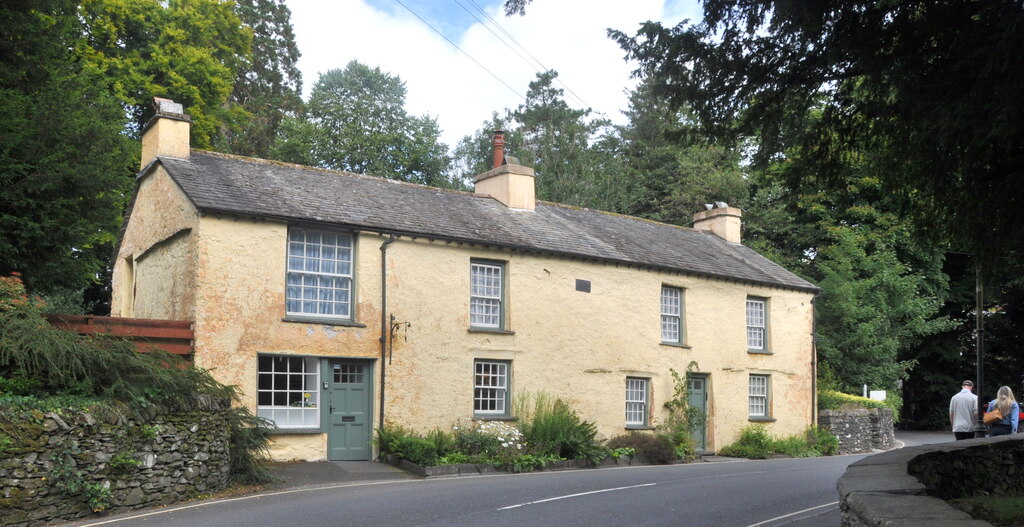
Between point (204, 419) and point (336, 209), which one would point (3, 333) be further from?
point (336, 209)

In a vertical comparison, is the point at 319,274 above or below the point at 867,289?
below

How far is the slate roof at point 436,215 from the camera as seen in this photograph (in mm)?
19281

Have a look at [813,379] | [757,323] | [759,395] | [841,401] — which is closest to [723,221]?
[757,323]

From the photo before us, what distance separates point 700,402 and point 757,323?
372 cm

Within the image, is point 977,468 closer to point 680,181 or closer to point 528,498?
point 528,498

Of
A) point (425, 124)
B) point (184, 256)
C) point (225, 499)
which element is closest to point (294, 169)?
point (184, 256)

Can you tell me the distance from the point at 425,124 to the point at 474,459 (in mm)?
31446

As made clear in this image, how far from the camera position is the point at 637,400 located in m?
24.8

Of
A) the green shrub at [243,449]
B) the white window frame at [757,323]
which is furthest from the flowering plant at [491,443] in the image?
the white window frame at [757,323]

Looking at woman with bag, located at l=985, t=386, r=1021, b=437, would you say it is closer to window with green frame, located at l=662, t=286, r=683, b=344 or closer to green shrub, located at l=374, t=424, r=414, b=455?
window with green frame, located at l=662, t=286, r=683, b=344

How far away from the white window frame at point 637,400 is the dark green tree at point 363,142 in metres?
20.7

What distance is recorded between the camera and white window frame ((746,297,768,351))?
92.6 ft

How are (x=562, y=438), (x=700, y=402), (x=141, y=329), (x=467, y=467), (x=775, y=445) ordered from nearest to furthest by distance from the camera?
1. (x=141, y=329)
2. (x=467, y=467)
3. (x=562, y=438)
4. (x=700, y=402)
5. (x=775, y=445)

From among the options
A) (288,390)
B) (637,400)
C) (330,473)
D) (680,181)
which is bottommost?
(330,473)
